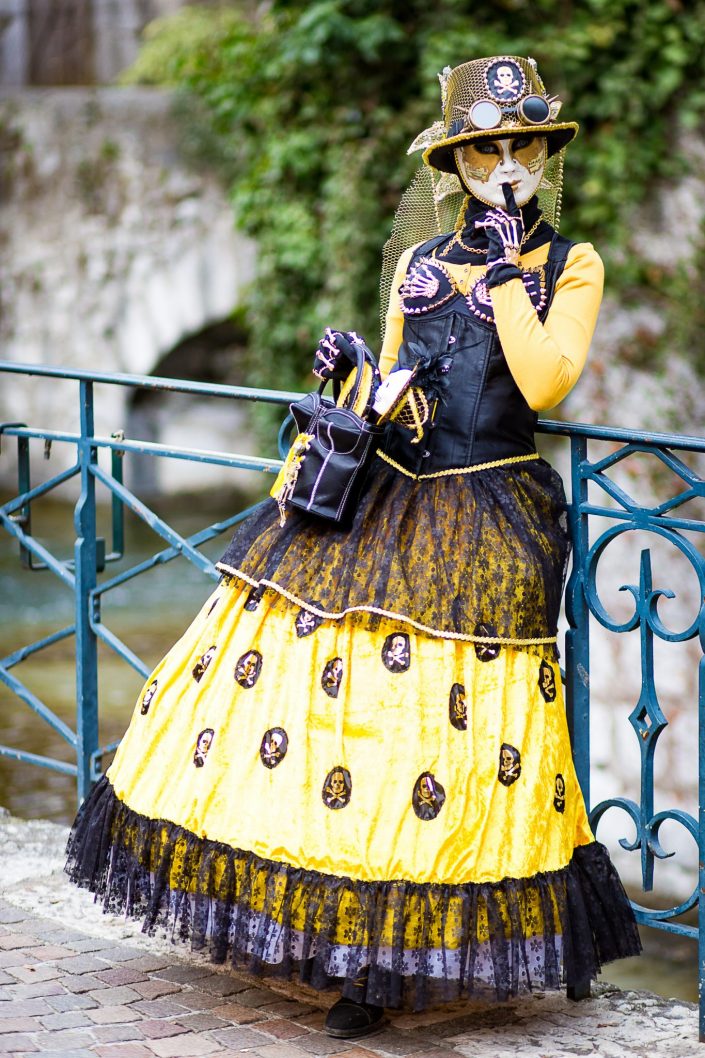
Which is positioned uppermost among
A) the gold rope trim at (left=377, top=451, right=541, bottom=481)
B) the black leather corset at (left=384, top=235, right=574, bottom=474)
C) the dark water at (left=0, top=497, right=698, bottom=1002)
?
the black leather corset at (left=384, top=235, right=574, bottom=474)

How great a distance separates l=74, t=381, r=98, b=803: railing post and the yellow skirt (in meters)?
0.99

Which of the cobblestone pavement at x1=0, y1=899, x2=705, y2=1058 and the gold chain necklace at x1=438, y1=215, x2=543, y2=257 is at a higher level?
the gold chain necklace at x1=438, y1=215, x2=543, y2=257

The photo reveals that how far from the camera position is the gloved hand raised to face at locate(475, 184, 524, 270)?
8.73ft

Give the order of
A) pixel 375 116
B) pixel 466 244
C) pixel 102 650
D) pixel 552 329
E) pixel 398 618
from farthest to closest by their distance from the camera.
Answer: pixel 102 650 → pixel 375 116 → pixel 466 244 → pixel 552 329 → pixel 398 618

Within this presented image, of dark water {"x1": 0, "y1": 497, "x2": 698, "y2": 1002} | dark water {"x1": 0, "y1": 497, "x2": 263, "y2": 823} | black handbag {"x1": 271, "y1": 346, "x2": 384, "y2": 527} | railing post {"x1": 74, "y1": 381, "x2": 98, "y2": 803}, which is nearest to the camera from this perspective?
black handbag {"x1": 271, "y1": 346, "x2": 384, "y2": 527}

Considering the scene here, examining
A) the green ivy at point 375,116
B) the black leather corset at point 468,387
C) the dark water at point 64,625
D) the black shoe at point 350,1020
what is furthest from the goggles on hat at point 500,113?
the green ivy at point 375,116

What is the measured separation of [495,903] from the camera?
2.46 meters

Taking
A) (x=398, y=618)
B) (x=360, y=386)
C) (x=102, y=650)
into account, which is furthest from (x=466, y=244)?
(x=102, y=650)

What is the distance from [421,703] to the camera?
2.52 m

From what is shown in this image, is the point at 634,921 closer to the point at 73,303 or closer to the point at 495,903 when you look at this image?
the point at 495,903

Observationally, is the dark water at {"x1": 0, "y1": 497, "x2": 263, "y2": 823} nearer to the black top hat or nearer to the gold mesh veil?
the gold mesh veil

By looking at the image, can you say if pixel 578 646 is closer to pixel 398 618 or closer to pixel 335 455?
pixel 398 618

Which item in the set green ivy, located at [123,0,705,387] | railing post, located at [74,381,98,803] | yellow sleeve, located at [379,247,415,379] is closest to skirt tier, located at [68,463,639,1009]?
yellow sleeve, located at [379,247,415,379]

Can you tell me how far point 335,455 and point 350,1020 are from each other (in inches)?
41.9
